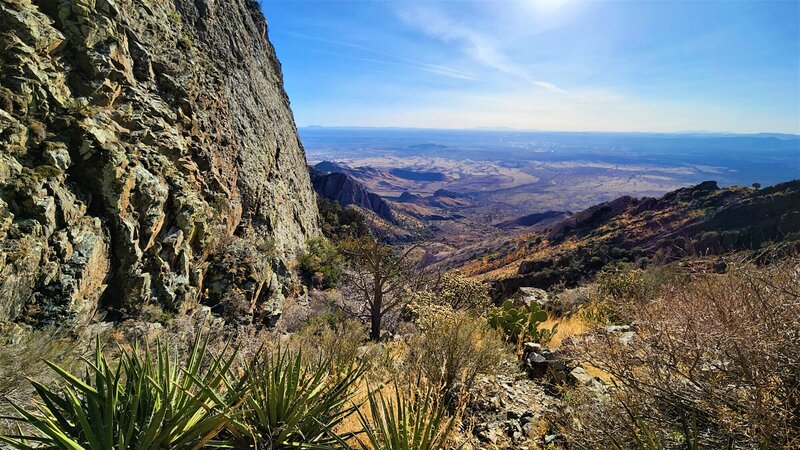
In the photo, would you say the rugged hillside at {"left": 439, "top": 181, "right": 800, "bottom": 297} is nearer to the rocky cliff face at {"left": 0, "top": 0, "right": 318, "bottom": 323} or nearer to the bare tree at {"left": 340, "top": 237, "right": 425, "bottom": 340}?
the bare tree at {"left": 340, "top": 237, "right": 425, "bottom": 340}

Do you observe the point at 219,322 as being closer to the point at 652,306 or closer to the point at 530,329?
the point at 530,329

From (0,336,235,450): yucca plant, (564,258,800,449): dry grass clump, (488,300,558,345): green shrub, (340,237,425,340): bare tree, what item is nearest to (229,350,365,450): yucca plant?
(0,336,235,450): yucca plant

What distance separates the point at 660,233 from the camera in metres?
29.8

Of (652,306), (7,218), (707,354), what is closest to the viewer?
(707,354)

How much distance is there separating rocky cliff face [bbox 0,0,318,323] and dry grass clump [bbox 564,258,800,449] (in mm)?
8863

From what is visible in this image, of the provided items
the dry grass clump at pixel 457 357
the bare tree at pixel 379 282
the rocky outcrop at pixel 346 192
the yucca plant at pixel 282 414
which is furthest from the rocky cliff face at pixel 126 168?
the rocky outcrop at pixel 346 192

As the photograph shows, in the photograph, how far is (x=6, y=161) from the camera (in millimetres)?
6641

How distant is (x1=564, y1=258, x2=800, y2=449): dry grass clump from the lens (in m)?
2.22

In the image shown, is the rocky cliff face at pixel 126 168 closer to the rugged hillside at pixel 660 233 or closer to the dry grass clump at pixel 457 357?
the dry grass clump at pixel 457 357

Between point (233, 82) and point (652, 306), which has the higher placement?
point (233, 82)

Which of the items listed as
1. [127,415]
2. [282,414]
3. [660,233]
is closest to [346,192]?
[660,233]

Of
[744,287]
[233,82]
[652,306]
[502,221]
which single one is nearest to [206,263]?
[233,82]

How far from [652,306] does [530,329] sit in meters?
3.75

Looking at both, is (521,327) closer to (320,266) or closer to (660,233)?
(320,266)
